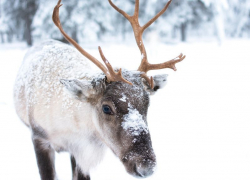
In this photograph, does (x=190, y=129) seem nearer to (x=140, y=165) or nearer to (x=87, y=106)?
(x=87, y=106)

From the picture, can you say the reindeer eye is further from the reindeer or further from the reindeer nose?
the reindeer nose

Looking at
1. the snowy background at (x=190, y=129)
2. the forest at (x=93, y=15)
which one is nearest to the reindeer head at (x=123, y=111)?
the snowy background at (x=190, y=129)

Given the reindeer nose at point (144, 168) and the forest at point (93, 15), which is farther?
the forest at point (93, 15)

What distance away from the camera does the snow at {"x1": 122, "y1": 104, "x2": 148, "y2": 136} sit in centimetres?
207

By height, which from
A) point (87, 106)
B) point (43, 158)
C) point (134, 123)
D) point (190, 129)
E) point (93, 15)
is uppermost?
point (134, 123)

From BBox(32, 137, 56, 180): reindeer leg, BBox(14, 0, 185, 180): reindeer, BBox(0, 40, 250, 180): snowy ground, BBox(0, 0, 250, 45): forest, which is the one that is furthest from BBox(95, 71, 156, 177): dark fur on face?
BBox(0, 0, 250, 45): forest

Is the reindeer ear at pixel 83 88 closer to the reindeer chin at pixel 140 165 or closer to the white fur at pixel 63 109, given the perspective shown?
the white fur at pixel 63 109

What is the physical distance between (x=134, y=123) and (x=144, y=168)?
35 cm

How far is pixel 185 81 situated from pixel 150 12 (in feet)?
29.7

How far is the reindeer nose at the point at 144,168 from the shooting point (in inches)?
74.9

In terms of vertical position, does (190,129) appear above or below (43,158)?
below

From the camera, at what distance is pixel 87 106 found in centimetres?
254

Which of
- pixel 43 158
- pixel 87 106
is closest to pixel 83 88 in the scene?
pixel 87 106

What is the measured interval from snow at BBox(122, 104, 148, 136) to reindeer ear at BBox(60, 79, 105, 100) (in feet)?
1.28
